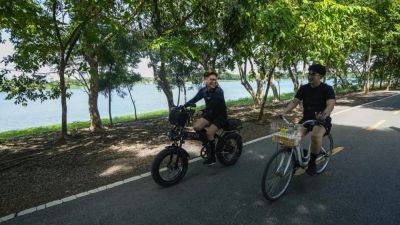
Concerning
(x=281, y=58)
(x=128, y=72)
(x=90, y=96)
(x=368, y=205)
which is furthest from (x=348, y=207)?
(x=128, y=72)

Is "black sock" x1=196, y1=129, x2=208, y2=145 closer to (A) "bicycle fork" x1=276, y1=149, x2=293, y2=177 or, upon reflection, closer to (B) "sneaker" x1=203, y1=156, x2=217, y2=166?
(B) "sneaker" x1=203, y1=156, x2=217, y2=166

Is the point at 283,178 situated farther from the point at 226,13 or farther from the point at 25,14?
the point at 25,14

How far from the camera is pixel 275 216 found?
4.29 meters

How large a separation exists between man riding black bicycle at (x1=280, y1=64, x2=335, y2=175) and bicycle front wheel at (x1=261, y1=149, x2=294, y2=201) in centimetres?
56

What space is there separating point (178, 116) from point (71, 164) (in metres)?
3.54

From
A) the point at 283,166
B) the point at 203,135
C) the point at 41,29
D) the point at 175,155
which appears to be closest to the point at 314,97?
the point at 283,166

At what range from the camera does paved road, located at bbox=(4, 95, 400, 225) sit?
14.0ft

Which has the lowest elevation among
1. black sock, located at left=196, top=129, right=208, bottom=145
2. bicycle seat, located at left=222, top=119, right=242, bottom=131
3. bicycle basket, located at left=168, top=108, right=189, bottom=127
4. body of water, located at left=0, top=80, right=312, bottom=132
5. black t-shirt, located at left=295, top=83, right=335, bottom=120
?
body of water, located at left=0, top=80, right=312, bottom=132

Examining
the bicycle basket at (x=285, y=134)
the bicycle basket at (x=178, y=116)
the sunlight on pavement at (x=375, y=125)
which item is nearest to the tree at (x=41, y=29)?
the bicycle basket at (x=178, y=116)

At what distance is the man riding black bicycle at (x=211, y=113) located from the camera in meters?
6.18

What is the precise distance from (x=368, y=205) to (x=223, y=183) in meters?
2.30

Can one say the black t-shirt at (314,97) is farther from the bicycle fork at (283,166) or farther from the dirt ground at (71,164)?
the dirt ground at (71,164)

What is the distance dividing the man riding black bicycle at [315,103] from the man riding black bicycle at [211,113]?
1387 mm

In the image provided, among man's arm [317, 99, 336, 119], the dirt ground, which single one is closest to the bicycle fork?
man's arm [317, 99, 336, 119]
